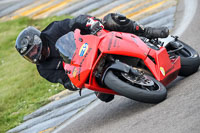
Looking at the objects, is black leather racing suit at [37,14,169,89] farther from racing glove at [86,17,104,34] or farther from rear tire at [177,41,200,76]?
rear tire at [177,41,200,76]

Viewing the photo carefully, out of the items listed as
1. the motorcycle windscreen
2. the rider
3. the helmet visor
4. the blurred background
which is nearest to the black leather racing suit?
the rider

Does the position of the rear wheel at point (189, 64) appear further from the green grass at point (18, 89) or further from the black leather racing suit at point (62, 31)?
the green grass at point (18, 89)

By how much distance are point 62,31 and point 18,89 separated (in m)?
3.50

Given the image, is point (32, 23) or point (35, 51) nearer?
point (35, 51)

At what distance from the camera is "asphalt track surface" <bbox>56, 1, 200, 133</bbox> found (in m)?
4.08

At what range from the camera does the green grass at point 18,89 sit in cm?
795

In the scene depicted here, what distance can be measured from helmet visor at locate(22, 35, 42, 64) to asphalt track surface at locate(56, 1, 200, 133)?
1.24 metres

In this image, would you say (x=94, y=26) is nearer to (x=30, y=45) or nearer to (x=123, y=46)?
(x=123, y=46)

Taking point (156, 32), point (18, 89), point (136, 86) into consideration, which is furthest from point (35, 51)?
point (18, 89)

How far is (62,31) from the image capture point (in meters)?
6.14

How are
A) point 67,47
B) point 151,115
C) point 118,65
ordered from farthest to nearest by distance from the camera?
point 67,47
point 118,65
point 151,115

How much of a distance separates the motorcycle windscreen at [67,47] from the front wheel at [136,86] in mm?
700

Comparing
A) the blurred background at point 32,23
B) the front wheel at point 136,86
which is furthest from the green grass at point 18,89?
the front wheel at point 136,86

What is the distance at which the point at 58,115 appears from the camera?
7.10 m
